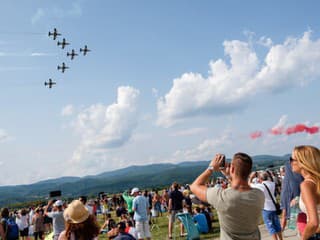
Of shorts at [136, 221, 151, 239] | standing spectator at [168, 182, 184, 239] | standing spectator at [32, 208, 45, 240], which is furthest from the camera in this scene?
standing spectator at [32, 208, 45, 240]

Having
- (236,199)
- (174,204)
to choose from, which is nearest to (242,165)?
(236,199)

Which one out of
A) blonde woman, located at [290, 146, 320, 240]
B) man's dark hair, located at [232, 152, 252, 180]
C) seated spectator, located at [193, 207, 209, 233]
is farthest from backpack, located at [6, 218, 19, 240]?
blonde woman, located at [290, 146, 320, 240]

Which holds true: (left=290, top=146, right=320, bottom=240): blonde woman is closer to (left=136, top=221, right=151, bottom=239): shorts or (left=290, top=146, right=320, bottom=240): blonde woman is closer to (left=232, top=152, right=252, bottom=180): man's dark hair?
(left=232, top=152, right=252, bottom=180): man's dark hair

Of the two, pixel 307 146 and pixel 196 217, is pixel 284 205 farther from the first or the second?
pixel 196 217

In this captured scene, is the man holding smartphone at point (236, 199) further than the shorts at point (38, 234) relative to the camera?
No

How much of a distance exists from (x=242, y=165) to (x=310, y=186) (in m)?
0.68

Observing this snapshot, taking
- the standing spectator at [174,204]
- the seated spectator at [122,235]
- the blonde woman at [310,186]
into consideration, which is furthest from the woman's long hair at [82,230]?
the standing spectator at [174,204]

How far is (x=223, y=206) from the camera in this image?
13.7ft

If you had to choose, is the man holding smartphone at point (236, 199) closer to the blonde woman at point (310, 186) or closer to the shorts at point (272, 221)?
the blonde woman at point (310, 186)

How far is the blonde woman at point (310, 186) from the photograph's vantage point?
3982mm

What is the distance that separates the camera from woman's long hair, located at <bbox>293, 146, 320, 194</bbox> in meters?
4.07

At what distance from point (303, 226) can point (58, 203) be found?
29.9 feet

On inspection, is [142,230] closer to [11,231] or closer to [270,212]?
[11,231]

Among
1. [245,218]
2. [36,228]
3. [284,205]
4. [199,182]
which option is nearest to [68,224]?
[199,182]
